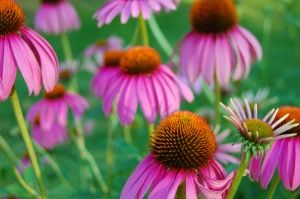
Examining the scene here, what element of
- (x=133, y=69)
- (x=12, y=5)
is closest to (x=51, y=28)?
(x=133, y=69)

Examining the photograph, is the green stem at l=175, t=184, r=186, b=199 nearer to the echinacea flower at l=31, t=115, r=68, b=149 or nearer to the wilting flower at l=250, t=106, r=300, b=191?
the wilting flower at l=250, t=106, r=300, b=191

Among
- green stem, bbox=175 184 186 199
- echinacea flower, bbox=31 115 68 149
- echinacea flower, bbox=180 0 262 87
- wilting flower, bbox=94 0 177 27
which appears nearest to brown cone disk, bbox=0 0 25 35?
wilting flower, bbox=94 0 177 27

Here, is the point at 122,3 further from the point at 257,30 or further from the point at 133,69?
the point at 257,30

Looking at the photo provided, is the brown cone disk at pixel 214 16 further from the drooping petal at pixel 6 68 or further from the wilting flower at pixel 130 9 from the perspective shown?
the drooping petal at pixel 6 68

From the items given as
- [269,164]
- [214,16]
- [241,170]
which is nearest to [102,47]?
[214,16]

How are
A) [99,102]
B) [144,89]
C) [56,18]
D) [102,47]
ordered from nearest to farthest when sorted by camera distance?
[144,89]
[56,18]
[102,47]
[99,102]

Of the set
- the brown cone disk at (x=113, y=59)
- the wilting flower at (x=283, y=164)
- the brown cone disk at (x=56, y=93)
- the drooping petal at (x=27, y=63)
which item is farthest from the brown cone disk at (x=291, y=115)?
the brown cone disk at (x=56, y=93)

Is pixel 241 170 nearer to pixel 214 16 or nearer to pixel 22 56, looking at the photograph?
pixel 22 56
